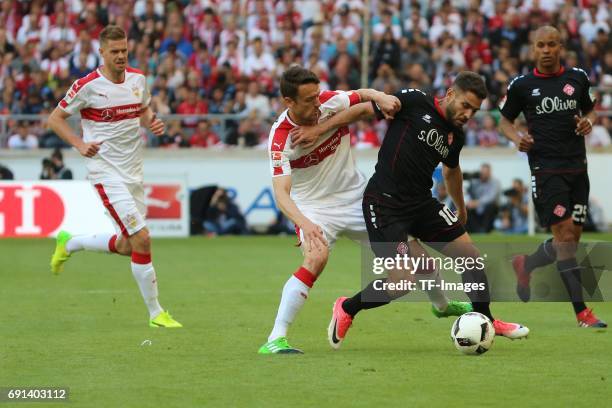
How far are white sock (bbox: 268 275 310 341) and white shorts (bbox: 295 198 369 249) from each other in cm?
48

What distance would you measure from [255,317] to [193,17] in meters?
16.7

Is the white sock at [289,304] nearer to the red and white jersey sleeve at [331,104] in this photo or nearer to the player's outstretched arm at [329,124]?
the player's outstretched arm at [329,124]

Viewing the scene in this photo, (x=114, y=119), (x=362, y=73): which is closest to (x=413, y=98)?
(x=114, y=119)

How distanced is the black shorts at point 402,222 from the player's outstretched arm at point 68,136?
270 cm

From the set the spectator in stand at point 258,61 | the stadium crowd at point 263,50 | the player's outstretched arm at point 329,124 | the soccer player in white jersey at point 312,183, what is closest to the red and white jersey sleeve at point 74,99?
the soccer player in white jersey at point 312,183

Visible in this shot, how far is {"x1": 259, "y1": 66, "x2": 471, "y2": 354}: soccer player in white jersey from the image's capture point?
8.24 metres

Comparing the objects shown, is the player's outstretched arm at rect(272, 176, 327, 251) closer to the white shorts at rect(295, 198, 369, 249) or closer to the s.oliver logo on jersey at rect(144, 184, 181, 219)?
the white shorts at rect(295, 198, 369, 249)

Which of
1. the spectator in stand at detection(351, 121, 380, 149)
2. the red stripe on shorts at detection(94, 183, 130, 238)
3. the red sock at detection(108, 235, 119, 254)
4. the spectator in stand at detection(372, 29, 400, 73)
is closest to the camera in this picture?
the red stripe on shorts at detection(94, 183, 130, 238)

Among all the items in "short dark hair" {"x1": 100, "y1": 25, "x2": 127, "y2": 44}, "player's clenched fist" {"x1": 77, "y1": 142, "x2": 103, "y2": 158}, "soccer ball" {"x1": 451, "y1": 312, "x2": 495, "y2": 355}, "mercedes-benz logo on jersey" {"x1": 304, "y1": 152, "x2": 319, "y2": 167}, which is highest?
"short dark hair" {"x1": 100, "y1": 25, "x2": 127, "y2": 44}

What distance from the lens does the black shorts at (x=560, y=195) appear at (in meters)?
10.3

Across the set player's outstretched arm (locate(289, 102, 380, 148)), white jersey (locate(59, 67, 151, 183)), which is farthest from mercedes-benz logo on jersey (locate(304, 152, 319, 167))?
white jersey (locate(59, 67, 151, 183))

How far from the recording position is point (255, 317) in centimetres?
1074

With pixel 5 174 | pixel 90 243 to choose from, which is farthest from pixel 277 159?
pixel 5 174

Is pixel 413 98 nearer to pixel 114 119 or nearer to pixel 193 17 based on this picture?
pixel 114 119
